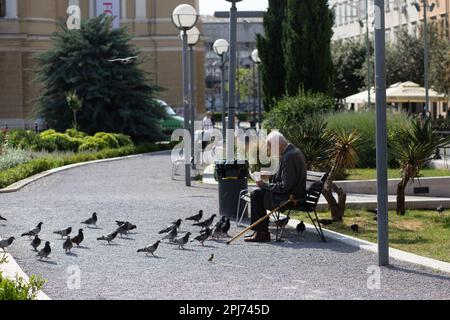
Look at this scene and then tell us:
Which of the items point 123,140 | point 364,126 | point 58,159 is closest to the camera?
point 364,126

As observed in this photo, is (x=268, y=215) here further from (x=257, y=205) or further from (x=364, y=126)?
(x=364, y=126)

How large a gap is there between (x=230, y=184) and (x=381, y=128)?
5.17m

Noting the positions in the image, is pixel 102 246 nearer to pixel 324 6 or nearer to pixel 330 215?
pixel 330 215

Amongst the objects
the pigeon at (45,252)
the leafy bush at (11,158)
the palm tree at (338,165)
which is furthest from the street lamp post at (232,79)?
the leafy bush at (11,158)

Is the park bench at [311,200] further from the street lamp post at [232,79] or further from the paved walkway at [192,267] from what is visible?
the street lamp post at [232,79]

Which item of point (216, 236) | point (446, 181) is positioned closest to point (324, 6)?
point (446, 181)

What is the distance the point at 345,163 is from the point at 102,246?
4.94 meters

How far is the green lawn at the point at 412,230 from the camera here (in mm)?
13258

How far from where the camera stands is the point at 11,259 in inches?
459

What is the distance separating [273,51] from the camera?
3706 centimetres

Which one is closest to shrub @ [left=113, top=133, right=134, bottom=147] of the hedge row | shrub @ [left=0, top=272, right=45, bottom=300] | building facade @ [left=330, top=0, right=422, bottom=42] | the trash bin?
the hedge row

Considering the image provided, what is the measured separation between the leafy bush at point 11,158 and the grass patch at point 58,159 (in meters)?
0.31

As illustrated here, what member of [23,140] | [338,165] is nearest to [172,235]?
[338,165]

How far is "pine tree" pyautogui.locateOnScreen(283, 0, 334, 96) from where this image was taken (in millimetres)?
31297
